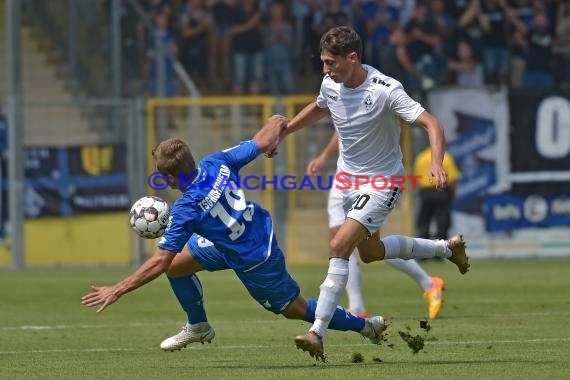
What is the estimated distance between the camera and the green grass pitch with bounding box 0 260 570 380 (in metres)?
8.90

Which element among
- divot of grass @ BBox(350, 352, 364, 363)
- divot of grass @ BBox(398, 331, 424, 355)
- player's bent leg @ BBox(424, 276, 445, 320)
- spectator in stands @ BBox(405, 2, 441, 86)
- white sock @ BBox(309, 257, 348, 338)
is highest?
spectator in stands @ BBox(405, 2, 441, 86)

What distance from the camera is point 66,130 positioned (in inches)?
896

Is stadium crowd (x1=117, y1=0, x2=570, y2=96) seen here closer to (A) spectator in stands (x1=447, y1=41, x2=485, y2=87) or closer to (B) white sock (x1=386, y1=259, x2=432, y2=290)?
(A) spectator in stands (x1=447, y1=41, x2=485, y2=87)

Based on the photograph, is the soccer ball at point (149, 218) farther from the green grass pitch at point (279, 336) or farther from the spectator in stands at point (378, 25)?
the spectator in stands at point (378, 25)

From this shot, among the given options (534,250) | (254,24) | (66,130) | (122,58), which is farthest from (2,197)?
(534,250)

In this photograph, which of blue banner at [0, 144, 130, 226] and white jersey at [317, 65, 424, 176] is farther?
blue banner at [0, 144, 130, 226]

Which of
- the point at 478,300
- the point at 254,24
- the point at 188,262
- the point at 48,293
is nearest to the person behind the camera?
the point at 188,262

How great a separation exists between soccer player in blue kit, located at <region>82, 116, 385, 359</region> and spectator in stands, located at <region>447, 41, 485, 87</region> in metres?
14.5

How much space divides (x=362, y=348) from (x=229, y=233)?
176 centimetres

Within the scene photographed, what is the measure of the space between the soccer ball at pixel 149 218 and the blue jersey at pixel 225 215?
Answer: 0.45 metres

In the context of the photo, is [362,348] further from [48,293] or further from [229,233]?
[48,293]

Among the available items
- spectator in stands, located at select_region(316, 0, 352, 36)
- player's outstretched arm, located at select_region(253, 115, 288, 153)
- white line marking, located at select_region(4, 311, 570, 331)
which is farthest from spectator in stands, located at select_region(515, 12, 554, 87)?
player's outstretched arm, located at select_region(253, 115, 288, 153)

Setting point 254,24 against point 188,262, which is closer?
point 188,262

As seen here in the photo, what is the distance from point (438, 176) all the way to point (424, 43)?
14998mm
